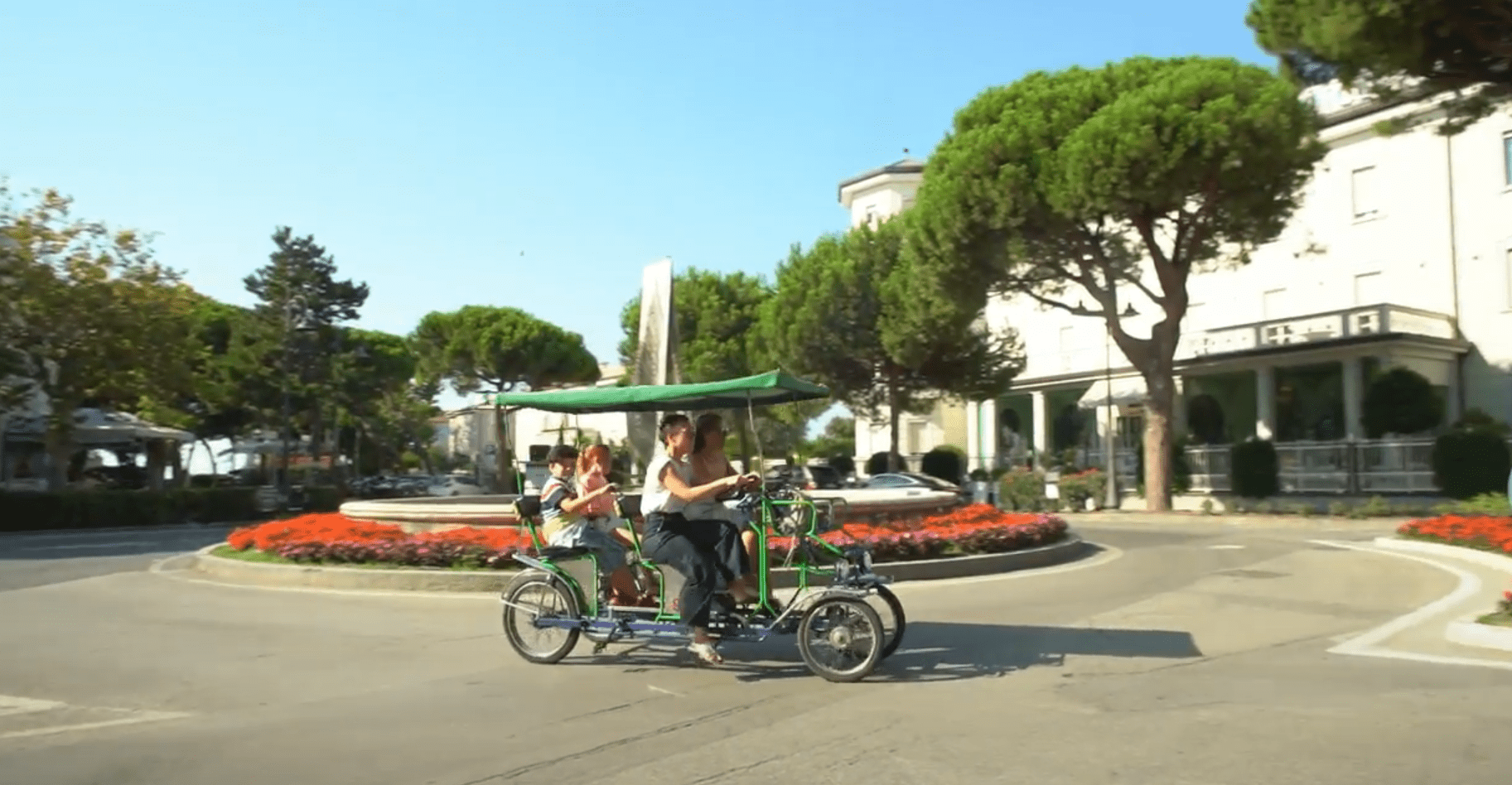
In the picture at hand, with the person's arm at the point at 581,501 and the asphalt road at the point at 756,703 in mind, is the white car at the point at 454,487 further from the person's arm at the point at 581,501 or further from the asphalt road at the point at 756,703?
the person's arm at the point at 581,501

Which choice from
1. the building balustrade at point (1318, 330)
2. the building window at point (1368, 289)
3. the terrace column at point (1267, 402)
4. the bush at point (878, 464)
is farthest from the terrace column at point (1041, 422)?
the building window at point (1368, 289)

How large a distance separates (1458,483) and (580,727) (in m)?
28.7

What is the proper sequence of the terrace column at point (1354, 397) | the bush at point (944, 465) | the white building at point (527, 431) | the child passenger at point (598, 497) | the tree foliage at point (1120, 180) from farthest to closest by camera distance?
the bush at point (944, 465)
the terrace column at point (1354, 397)
the tree foliage at point (1120, 180)
the white building at point (527, 431)
the child passenger at point (598, 497)

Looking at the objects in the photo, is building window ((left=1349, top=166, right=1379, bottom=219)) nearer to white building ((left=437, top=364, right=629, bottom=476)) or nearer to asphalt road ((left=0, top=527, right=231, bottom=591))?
white building ((left=437, top=364, right=629, bottom=476))

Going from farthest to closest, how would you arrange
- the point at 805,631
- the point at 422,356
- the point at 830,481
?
the point at 422,356 < the point at 830,481 < the point at 805,631

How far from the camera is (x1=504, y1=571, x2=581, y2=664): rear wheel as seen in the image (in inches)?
348

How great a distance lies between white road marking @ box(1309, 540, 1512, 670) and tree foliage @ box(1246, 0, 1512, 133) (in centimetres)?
737

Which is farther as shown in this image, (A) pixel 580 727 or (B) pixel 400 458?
(B) pixel 400 458

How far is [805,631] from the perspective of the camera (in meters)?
8.10

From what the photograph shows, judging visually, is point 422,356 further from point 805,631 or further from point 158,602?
point 805,631

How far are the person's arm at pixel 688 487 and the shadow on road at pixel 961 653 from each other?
4.25 feet

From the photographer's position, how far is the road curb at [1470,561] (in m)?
9.00

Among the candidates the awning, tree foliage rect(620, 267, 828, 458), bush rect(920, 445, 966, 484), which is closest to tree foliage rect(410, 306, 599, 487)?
tree foliage rect(620, 267, 828, 458)

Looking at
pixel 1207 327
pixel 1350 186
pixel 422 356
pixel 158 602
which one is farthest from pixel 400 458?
pixel 158 602
